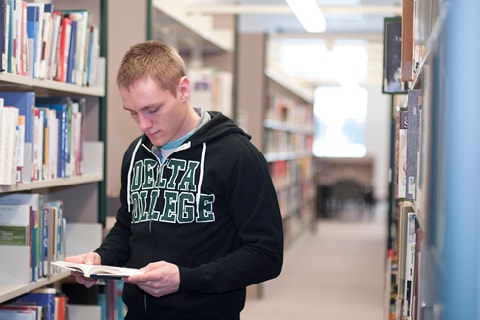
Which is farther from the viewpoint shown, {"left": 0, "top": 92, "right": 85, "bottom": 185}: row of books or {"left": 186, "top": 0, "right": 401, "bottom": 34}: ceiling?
{"left": 186, "top": 0, "right": 401, "bottom": 34}: ceiling

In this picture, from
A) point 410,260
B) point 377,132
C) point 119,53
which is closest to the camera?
point 410,260

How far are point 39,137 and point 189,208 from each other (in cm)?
100

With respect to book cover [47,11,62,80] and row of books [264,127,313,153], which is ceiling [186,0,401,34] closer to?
row of books [264,127,313,153]

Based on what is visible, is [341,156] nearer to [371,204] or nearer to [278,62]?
[371,204]

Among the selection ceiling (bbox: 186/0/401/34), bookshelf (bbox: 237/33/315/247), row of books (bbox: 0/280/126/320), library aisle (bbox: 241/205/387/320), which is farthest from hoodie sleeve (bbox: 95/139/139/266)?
bookshelf (bbox: 237/33/315/247)

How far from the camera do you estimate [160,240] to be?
2.15 meters

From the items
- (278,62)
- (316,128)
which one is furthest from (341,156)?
(278,62)

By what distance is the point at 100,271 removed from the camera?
2.11 m

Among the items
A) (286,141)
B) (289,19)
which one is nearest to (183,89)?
(289,19)

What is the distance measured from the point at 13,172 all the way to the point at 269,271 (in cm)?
104

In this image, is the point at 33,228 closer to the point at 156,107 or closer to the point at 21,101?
the point at 21,101

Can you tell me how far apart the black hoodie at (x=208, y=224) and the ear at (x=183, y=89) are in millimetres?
108

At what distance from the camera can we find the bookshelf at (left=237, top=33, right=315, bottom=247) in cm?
712

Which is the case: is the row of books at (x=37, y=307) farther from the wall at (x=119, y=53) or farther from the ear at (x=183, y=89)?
the ear at (x=183, y=89)
